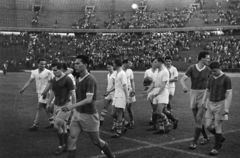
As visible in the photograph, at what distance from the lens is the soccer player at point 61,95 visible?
6.87m

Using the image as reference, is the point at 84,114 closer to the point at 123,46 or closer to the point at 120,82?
the point at 120,82

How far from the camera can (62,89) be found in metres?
7.11

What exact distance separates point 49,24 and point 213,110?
5221 centimetres

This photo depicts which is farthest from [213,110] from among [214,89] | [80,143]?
[80,143]

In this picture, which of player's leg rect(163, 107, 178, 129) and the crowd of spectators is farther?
the crowd of spectators

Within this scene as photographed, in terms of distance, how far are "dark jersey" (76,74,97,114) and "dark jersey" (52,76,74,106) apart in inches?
49.4

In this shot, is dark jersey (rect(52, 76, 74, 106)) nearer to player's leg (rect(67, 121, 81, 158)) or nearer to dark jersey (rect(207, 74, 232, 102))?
player's leg (rect(67, 121, 81, 158))

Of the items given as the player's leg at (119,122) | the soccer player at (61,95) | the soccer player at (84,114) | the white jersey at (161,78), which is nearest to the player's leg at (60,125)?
the soccer player at (61,95)

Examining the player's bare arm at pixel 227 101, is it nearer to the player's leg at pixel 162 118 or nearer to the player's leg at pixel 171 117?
the player's leg at pixel 162 118

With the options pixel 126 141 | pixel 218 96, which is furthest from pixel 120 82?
pixel 218 96

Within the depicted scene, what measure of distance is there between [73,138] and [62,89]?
177cm

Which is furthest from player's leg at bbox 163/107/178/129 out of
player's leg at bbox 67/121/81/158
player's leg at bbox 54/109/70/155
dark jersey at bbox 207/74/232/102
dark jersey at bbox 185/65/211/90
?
player's leg at bbox 67/121/81/158

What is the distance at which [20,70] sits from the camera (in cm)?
4028

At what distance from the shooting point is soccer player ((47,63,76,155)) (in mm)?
6871
